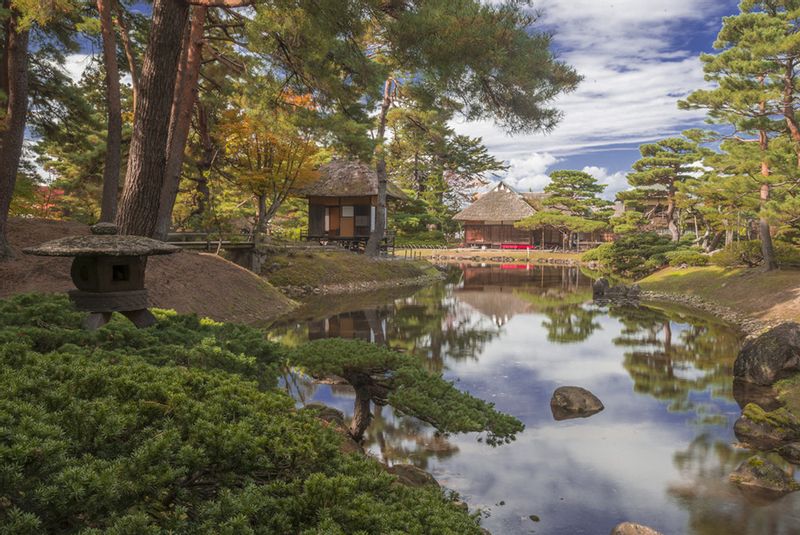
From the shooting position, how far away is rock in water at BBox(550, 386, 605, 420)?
10.2 m

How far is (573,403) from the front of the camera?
10430 millimetres

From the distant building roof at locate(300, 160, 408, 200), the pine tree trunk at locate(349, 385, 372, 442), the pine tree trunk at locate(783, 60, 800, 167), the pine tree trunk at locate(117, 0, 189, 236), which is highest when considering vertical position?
the pine tree trunk at locate(783, 60, 800, 167)

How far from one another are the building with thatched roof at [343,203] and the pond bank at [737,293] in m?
17.3

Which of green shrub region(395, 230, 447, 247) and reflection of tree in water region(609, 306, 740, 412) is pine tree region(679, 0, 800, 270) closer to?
reflection of tree in water region(609, 306, 740, 412)

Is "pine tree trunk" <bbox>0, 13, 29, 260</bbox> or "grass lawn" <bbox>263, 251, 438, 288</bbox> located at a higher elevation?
"pine tree trunk" <bbox>0, 13, 29, 260</bbox>

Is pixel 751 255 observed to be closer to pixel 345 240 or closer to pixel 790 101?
pixel 790 101

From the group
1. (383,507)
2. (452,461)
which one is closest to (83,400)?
(383,507)

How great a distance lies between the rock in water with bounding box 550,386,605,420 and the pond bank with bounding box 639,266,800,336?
382 inches

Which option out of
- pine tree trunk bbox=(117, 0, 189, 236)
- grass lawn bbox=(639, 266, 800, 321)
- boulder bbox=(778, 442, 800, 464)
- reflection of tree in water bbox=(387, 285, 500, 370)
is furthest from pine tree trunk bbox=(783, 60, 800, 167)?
pine tree trunk bbox=(117, 0, 189, 236)

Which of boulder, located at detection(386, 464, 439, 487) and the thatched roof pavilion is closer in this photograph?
boulder, located at detection(386, 464, 439, 487)

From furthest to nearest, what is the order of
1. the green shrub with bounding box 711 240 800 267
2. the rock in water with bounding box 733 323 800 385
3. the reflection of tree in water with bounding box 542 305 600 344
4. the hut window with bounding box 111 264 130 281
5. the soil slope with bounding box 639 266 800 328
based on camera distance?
the green shrub with bounding box 711 240 800 267 → the soil slope with bounding box 639 266 800 328 → the reflection of tree in water with bounding box 542 305 600 344 → the rock in water with bounding box 733 323 800 385 → the hut window with bounding box 111 264 130 281

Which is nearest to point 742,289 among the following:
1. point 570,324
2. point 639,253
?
point 570,324

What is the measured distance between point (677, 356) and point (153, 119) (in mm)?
14373

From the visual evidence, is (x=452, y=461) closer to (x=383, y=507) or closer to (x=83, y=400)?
(x=383, y=507)
